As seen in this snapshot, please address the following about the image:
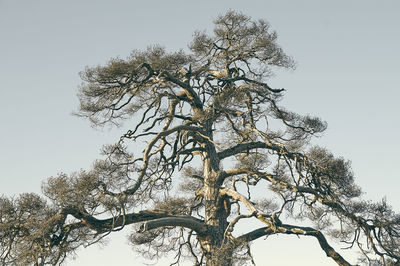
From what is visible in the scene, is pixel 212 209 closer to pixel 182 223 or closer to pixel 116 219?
pixel 182 223

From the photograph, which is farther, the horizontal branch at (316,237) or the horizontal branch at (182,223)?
the horizontal branch at (316,237)

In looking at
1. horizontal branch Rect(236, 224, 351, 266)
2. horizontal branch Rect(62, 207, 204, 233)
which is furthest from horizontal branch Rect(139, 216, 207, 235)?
horizontal branch Rect(236, 224, 351, 266)

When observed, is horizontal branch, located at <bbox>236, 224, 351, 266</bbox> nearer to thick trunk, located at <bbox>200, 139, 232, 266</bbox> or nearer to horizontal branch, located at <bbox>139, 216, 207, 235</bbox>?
thick trunk, located at <bbox>200, 139, 232, 266</bbox>

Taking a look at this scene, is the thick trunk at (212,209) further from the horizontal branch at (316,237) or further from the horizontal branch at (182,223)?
the horizontal branch at (316,237)

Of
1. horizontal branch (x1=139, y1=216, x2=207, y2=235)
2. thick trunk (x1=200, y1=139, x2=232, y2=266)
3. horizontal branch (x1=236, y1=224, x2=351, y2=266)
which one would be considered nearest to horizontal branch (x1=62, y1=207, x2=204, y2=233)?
horizontal branch (x1=139, y1=216, x2=207, y2=235)

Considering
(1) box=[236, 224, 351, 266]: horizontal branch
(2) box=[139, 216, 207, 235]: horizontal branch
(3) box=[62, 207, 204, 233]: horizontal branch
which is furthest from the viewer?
(1) box=[236, 224, 351, 266]: horizontal branch

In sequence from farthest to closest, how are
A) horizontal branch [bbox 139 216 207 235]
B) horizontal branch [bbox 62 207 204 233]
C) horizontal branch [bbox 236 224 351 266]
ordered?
horizontal branch [bbox 236 224 351 266]
horizontal branch [bbox 62 207 204 233]
horizontal branch [bbox 139 216 207 235]

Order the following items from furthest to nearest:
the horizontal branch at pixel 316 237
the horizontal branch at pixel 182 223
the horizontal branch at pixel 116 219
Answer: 1. the horizontal branch at pixel 316 237
2. the horizontal branch at pixel 116 219
3. the horizontal branch at pixel 182 223

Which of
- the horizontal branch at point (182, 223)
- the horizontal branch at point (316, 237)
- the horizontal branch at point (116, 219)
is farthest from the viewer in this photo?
the horizontal branch at point (316, 237)

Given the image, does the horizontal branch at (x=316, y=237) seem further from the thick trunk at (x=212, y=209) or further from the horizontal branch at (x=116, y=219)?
the horizontal branch at (x=116, y=219)

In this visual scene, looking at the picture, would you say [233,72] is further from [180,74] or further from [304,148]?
[304,148]

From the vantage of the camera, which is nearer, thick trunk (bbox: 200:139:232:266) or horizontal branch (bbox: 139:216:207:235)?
horizontal branch (bbox: 139:216:207:235)

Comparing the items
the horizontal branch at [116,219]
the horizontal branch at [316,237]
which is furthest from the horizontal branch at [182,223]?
the horizontal branch at [316,237]

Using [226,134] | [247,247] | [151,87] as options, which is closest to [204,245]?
[247,247]
